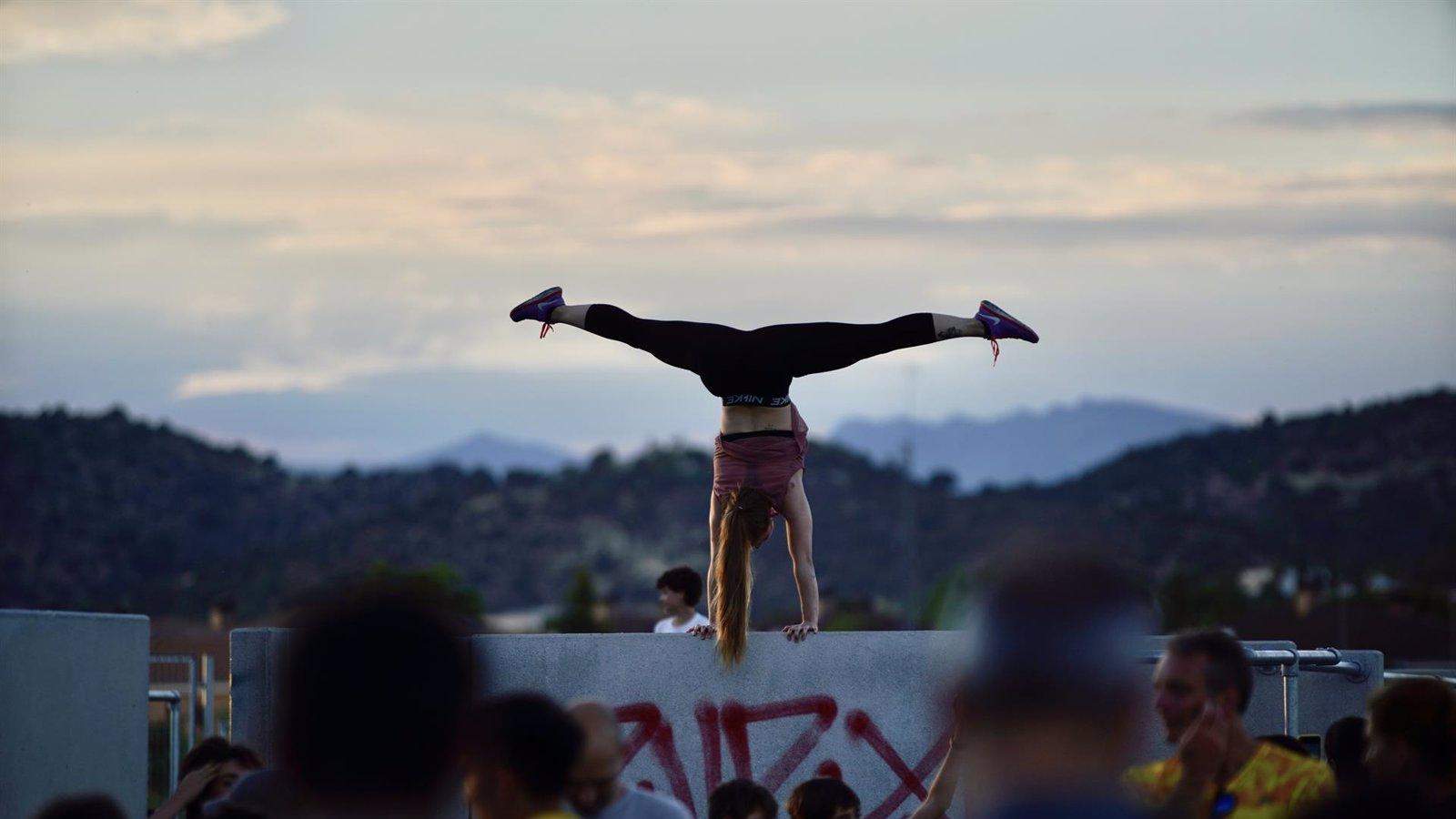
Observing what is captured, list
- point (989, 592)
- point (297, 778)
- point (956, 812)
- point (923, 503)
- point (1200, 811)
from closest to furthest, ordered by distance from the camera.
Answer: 1. point (989, 592)
2. point (297, 778)
3. point (1200, 811)
4. point (956, 812)
5. point (923, 503)

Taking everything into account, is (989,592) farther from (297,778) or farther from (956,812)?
(956,812)

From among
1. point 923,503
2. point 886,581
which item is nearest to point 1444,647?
point 886,581

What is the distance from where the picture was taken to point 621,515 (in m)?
90.4

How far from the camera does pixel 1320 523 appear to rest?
78.1m

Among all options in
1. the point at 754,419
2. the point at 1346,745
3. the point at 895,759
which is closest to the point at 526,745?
the point at 1346,745

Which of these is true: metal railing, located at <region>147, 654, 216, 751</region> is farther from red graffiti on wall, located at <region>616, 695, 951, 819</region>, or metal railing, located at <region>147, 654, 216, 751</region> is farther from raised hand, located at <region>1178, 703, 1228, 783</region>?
raised hand, located at <region>1178, 703, 1228, 783</region>

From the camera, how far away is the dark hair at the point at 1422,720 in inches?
216

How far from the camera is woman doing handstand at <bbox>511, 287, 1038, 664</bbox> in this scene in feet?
31.3

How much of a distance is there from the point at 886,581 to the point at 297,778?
258ft

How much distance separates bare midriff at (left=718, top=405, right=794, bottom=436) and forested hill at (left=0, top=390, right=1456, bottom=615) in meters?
61.1

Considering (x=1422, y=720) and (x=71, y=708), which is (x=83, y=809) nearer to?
(x=1422, y=720)

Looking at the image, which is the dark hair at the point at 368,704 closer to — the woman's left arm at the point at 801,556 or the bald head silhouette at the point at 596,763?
the bald head silhouette at the point at 596,763

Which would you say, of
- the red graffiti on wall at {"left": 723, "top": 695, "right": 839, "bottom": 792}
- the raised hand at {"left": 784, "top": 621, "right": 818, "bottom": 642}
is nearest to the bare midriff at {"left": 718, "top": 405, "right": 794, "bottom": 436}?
the raised hand at {"left": 784, "top": 621, "right": 818, "bottom": 642}

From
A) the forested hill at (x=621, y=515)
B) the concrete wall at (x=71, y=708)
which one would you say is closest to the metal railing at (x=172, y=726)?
the concrete wall at (x=71, y=708)
